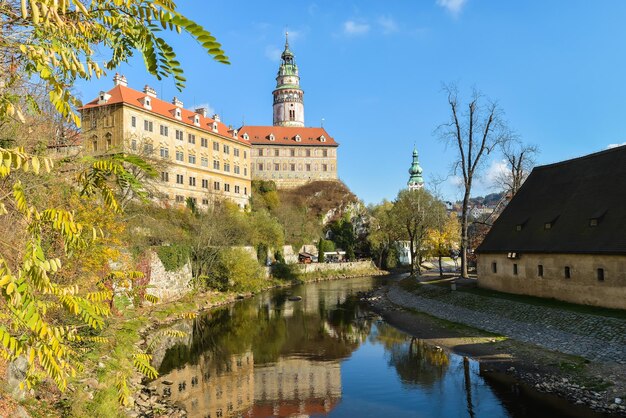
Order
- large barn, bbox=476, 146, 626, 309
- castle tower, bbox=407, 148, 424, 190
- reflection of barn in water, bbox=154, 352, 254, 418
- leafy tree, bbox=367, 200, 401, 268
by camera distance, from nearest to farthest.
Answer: reflection of barn in water, bbox=154, 352, 254, 418 < large barn, bbox=476, 146, 626, 309 < leafy tree, bbox=367, 200, 401, 268 < castle tower, bbox=407, 148, 424, 190

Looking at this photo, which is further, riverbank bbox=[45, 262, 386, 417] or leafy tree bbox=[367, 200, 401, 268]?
leafy tree bbox=[367, 200, 401, 268]

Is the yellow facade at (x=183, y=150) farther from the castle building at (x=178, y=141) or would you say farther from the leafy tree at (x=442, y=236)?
the leafy tree at (x=442, y=236)

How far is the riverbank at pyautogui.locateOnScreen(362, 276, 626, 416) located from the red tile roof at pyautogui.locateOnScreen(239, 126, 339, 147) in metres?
56.8

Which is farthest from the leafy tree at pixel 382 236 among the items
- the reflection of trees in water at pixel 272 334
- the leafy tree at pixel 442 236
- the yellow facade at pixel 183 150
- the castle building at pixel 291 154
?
the reflection of trees in water at pixel 272 334

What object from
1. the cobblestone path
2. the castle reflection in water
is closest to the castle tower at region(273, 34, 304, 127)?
the castle reflection in water

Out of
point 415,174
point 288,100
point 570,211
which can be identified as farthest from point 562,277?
point 415,174

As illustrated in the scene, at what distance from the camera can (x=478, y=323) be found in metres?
25.8

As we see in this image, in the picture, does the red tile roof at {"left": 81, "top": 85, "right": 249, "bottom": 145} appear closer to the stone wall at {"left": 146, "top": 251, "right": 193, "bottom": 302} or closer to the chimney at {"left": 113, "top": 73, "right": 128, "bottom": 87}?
the chimney at {"left": 113, "top": 73, "right": 128, "bottom": 87}

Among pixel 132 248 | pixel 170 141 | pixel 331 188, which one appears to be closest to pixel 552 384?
pixel 132 248

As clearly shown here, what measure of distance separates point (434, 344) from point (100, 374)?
17.1m

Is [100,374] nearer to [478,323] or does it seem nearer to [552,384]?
[552,384]

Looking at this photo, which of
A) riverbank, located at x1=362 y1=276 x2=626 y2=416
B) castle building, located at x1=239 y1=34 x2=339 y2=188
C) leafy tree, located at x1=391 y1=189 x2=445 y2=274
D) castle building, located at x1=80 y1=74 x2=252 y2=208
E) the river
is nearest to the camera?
riverbank, located at x1=362 y1=276 x2=626 y2=416

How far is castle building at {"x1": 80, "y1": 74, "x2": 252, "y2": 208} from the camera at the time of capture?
1822 inches

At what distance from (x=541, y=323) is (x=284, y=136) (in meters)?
70.2
